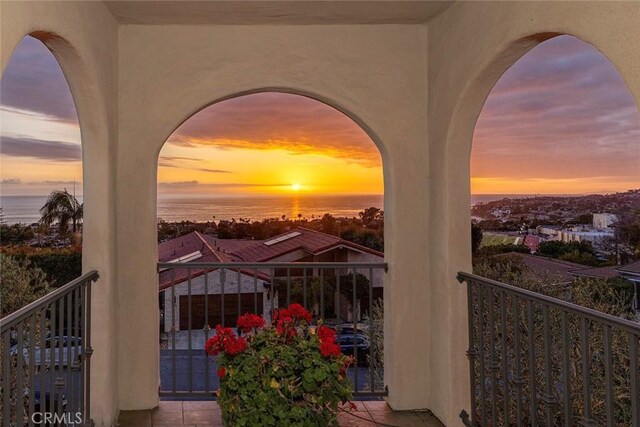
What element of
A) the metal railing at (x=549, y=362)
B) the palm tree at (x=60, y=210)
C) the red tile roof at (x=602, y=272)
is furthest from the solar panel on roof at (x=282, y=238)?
the red tile roof at (x=602, y=272)

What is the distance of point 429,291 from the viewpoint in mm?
3457

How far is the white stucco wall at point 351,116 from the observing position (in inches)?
119

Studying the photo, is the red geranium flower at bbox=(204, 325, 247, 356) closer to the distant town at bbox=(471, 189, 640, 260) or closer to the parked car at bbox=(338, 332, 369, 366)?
the distant town at bbox=(471, 189, 640, 260)

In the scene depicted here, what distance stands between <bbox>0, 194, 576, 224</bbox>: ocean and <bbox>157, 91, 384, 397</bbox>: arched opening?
0.05 feet

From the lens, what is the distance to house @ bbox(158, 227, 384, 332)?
354 centimetres

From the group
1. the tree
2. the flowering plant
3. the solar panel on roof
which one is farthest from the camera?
the tree

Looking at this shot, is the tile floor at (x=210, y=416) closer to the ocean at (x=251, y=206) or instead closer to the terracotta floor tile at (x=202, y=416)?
the terracotta floor tile at (x=202, y=416)

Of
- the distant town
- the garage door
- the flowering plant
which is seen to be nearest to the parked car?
the garage door

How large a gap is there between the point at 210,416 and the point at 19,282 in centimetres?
295

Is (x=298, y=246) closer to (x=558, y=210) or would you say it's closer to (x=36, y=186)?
(x=558, y=210)

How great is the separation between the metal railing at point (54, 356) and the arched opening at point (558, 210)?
2.04m

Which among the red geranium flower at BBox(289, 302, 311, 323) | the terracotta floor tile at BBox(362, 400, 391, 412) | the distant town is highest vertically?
the distant town

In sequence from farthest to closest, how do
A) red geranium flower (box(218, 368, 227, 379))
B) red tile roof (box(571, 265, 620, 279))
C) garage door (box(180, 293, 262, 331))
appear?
red tile roof (box(571, 265, 620, 279))
garage door (box(180, 293, 262, 331))
red geranium flower (box(218, 368, 227, 379))

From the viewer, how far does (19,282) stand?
16.8 ft
